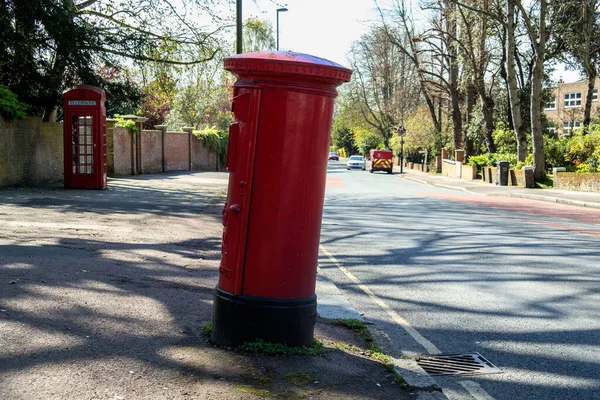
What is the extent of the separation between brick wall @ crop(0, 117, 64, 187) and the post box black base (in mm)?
13723

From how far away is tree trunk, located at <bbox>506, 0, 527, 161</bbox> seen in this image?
28641 millimetres

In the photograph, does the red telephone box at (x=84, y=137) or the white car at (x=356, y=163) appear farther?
the white car at (x=356, y=163)

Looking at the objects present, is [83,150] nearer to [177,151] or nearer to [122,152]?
[122,152]

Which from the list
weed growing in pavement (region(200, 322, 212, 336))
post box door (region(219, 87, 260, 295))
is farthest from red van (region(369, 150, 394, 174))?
post box door (region(219, 87, 260, 295))

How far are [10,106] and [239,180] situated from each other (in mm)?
13814

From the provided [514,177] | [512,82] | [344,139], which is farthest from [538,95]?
[344,139]

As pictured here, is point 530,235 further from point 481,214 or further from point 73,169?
point 73,169

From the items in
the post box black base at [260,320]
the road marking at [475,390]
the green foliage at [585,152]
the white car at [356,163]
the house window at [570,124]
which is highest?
the house window at [570,124]

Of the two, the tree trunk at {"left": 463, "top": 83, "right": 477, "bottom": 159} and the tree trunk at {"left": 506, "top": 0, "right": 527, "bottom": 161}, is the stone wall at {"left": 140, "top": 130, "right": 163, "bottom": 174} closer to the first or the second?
the tree trunk at {"left": 506, "top": 0, "right": 527, "bottom": 161}

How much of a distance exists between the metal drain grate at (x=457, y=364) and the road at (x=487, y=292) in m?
0.09

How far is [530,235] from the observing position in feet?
41.3

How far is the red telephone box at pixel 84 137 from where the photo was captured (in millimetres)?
17688

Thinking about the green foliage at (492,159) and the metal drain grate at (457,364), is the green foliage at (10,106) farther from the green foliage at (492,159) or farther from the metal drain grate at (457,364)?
the green foliage at (492,159)

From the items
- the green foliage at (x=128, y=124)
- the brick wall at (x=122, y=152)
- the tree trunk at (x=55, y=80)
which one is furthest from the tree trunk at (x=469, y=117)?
the tree trunk at (x=55, y=80)
